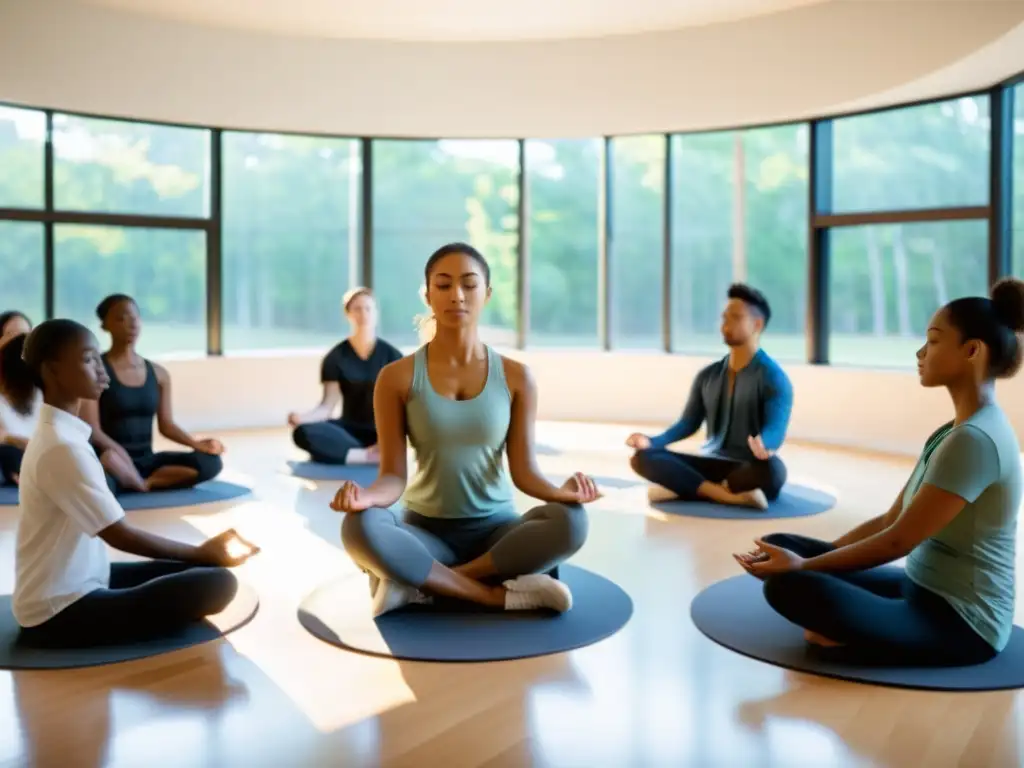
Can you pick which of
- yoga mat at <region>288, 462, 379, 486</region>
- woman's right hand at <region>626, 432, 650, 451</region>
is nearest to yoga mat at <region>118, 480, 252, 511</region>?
yoga mat at <region>288, 462, 379, 486</region>

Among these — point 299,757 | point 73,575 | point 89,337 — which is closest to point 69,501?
point 73,575

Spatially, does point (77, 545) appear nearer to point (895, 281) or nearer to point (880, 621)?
point (880, 621)

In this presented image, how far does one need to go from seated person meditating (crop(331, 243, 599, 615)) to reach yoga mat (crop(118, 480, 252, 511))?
1.88 meters

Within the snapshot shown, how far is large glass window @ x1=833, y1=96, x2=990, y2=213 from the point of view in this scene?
652 cm

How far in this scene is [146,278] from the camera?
25.1ft

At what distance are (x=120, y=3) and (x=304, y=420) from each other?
3210mm

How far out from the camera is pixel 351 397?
5977 mm

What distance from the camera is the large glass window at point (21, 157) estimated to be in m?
6.93

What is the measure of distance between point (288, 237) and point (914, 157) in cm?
457

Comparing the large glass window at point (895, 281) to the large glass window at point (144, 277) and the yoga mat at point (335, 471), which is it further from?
the large glass window at point (144, 277)

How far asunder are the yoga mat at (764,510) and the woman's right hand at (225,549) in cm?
238

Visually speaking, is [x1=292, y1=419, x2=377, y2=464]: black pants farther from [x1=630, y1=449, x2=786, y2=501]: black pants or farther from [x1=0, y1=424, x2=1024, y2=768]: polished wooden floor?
[x1=0, y1=424, x2=1024, y2=768]: polished wooden floor

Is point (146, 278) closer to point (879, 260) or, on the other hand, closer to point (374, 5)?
point (374, 5)

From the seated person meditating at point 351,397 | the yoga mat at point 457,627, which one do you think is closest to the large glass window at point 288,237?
the seated person meditating at point 351,397
